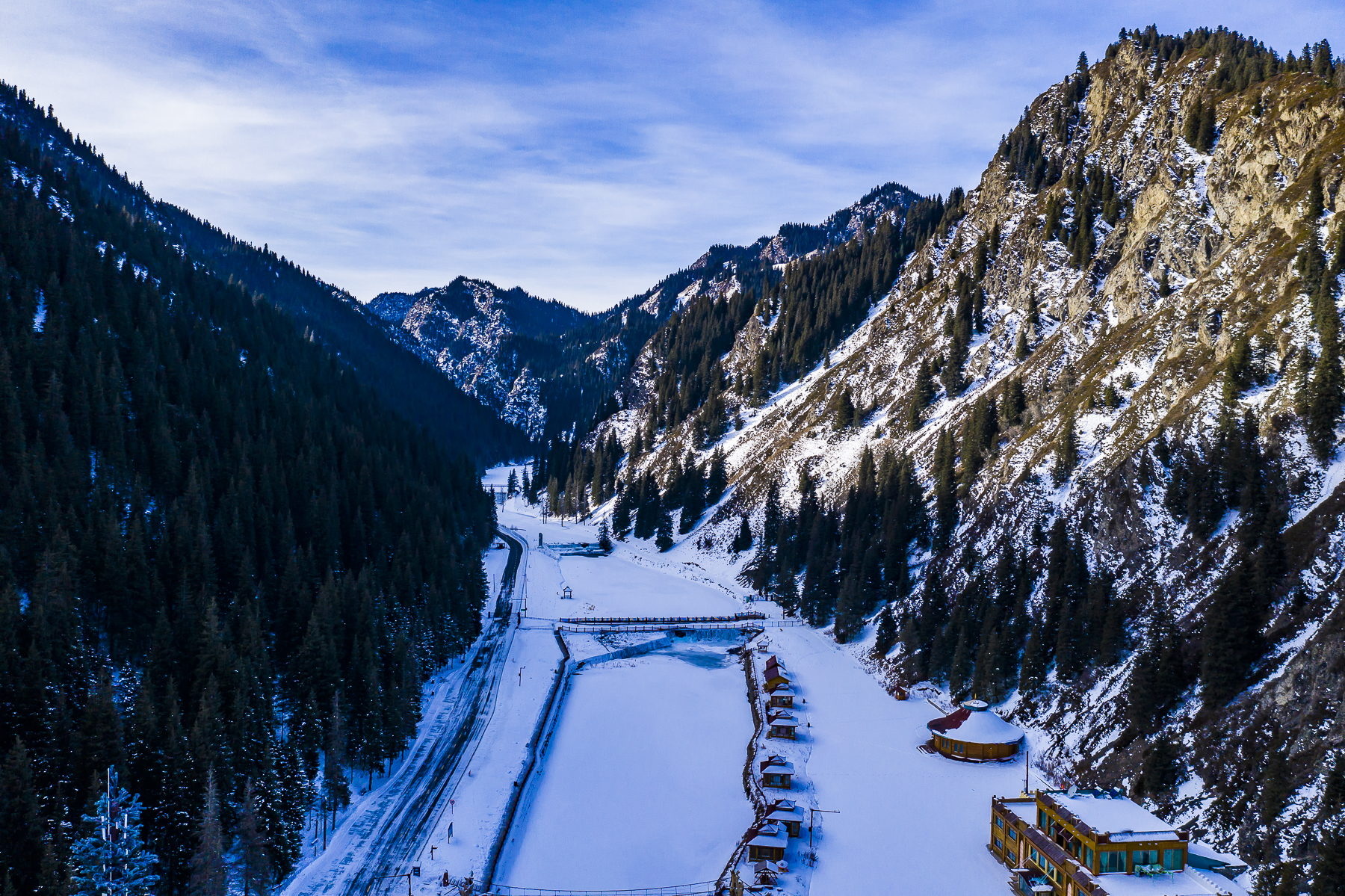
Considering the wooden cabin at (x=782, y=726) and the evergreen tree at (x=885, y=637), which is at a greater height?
the evergreen tree at (x=885, y=637)

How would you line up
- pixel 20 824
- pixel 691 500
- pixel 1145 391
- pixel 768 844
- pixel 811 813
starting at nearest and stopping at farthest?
1. pixel 20 824
2. pixel 768 844
3. pixel 811 813
4. pixel 1145 391
5. pixel 691 500

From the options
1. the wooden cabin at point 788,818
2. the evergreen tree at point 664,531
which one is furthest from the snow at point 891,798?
the evergreen tree at point 664,531

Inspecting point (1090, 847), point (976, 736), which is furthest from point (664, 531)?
point (1090, 847)

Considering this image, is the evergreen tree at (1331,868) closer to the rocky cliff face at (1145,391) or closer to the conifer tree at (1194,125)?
the rocky cliff face at (1145,391)

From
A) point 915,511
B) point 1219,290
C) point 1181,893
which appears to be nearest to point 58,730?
point 1181,893

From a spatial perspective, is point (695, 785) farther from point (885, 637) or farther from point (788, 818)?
point (885, 637)

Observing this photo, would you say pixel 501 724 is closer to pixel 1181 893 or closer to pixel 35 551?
pixel 35 551
